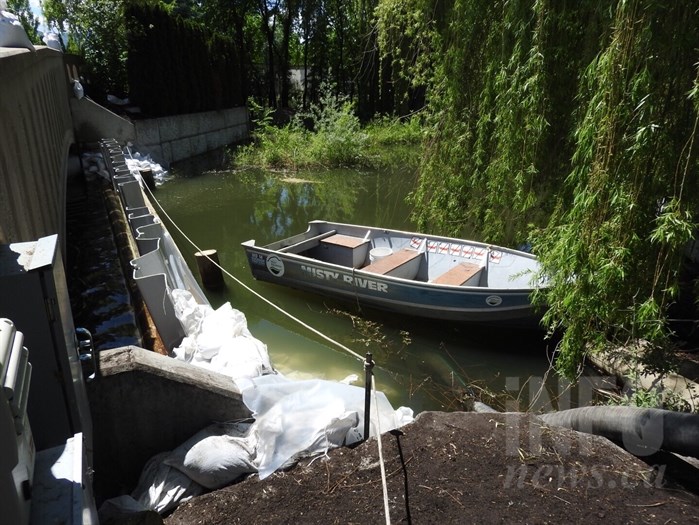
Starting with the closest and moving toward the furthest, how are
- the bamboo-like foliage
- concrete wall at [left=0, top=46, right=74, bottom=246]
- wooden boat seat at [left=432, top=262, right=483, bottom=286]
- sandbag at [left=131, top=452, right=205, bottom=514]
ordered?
sandbag at [left=131, top=452, right=205, bottom=514]
the bamboo-like foliage
concrete wall at [left=0, top=46, right=74, bottom=246]
wooden boat seat at [left=432, top=262, right=483, bottom=286]

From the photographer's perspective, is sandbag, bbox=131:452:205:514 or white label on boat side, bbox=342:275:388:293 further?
white label on boat side, bbox=342:275:388:293

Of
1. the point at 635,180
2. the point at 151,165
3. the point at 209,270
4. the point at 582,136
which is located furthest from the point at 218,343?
the point at 151,165

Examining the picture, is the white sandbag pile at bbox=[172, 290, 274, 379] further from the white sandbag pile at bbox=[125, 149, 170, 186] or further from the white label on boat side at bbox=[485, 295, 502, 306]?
the white sandbag pile at bbox=[125, 149, 170, 186]

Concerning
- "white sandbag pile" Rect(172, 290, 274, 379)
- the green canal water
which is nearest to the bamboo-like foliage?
the green canal water

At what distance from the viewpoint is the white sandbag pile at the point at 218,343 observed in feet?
15.2

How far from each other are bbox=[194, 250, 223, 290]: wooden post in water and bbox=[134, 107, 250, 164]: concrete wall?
10.5m

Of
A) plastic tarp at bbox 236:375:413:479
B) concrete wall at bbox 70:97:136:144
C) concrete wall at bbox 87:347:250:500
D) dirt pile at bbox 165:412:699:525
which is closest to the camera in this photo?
dirt pile at bbox 165:412:699:525

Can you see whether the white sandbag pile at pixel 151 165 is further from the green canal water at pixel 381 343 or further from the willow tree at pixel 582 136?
the willow tree at pixel 582 136

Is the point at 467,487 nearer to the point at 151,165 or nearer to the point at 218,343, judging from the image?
the point at 218,343

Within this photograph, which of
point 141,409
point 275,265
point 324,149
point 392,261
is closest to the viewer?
point 141,409

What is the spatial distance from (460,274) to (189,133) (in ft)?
55.0

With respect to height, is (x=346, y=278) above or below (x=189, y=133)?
below

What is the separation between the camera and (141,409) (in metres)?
3.50

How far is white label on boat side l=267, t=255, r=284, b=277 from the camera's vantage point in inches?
351
